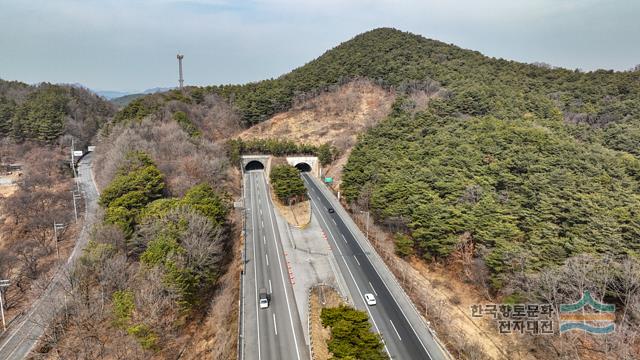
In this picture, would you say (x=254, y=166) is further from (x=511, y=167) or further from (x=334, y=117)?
(x=511, y=167)

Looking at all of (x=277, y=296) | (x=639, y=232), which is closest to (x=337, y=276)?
(x=277, y=296)

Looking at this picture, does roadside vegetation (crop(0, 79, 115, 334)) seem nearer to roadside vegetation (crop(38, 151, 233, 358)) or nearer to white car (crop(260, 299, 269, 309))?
roadside vegetation (crop(38, 151, 233, 358))

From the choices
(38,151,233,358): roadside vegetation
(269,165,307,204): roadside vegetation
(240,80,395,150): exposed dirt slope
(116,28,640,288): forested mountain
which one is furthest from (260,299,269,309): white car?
(240,80,395,150): exposed dirt slope

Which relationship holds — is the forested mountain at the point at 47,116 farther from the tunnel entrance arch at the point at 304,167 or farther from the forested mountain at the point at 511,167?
the forested mountain at the point at 511,167

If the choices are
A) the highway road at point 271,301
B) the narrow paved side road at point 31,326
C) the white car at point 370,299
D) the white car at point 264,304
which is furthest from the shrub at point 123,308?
the white car at point 370,299

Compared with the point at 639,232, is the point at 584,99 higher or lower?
higher

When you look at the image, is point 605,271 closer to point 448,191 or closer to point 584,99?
point 448,191
